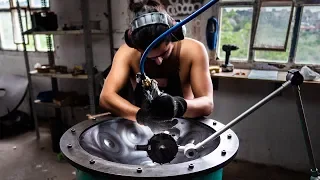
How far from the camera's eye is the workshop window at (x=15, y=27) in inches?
115

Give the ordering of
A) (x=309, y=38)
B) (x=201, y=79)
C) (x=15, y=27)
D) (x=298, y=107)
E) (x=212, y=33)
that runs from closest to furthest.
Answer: (x=298, y=107)
(x=201, y=79)
(x=309, y=38)
(x=212, y=33)
(x=15, y=27)

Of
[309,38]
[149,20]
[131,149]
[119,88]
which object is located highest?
[149,20]

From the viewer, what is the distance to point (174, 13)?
90.2 inches

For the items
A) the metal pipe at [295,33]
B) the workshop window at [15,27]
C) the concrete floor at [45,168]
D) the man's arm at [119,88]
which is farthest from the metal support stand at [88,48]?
the metal pipe at [295,33]

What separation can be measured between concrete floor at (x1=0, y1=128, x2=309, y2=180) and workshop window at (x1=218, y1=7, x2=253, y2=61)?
920mm

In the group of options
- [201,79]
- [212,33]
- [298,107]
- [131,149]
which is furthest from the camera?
[212,33]

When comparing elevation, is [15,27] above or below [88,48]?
above

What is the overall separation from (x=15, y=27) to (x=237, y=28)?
243 centimetres

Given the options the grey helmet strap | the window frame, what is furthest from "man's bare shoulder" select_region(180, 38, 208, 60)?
the window frame

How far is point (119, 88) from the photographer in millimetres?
1275

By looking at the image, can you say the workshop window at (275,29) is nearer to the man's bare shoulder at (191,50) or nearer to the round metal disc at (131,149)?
the man's bare shoulder at (191,50)

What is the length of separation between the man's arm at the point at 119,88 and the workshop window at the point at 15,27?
1979 mm

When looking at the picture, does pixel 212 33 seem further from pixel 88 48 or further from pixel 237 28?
pixel 88 48

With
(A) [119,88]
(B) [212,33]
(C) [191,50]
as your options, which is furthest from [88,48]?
(C) [191,50]
